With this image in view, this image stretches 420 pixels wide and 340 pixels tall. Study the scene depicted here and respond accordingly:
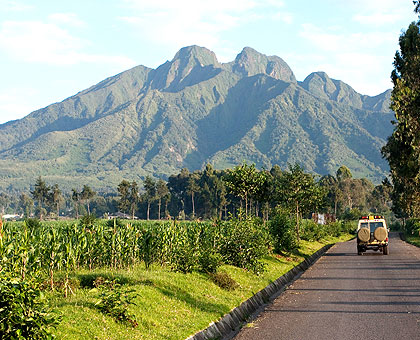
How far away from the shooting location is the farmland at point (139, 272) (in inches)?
384

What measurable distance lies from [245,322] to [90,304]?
4.23m

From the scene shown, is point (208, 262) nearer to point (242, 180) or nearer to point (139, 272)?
point (139, 272)

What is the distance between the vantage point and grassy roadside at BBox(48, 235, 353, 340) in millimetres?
9039

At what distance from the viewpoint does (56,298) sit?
11.3 metres

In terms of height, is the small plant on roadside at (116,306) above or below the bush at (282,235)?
above

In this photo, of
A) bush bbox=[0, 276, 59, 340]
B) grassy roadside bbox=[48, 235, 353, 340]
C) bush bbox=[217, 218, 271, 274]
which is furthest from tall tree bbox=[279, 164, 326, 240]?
bush bbox=[0, 276, 59, 340]

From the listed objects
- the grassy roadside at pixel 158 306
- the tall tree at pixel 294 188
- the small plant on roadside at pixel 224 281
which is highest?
the tall tree at pixel 294 188

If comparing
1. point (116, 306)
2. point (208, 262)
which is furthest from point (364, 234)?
point (116, 306)

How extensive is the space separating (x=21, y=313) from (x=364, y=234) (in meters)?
30.8

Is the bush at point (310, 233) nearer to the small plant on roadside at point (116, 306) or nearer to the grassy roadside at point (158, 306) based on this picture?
the grassy roadside at point (158, 306)

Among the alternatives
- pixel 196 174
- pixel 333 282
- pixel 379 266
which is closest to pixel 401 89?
pixel 379 266

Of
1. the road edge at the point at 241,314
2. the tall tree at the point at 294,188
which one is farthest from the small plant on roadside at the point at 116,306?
the tall tree at the point at 294,188

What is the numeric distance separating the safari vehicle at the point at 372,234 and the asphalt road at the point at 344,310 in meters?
12.4

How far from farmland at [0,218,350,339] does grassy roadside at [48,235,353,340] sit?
0.02m
